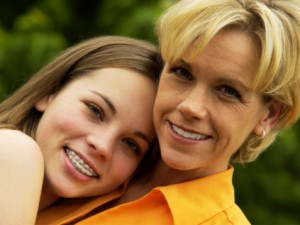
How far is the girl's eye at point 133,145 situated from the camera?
3799 millimetres

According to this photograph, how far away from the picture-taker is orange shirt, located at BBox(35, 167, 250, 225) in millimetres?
3580

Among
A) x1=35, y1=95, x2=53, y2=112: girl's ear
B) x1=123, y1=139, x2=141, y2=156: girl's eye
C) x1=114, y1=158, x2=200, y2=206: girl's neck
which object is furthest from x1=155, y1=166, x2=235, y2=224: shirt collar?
x1=35, y1=95, x2=53, y2=112: girl's ear

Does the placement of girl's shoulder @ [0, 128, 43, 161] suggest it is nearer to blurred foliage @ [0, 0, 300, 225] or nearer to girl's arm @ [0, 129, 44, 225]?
girl's arm @ [0, 129, 44, 225]

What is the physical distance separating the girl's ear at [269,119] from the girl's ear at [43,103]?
2.79 feet

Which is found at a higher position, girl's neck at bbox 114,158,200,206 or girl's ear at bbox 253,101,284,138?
girl's ear at bbox 253,101,284,138

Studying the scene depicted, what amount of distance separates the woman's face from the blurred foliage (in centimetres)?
205

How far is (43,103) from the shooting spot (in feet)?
12.9

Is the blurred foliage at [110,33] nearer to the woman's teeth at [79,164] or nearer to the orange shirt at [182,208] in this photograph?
the woman's teeth at [79,164]

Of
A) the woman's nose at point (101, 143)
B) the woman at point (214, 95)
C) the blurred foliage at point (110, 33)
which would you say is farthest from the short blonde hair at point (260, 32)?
the blurred foliage at point (110, 33)

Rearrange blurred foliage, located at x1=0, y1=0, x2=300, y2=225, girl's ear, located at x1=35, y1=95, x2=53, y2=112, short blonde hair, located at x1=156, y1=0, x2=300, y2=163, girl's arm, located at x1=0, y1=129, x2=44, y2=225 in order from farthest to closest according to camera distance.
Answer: blurred foliage, located at x1=0, y1=0, x2=300, y2=225 → girl's ear, located at x1=35, y1=95, x2=53, y2=112 → short blonde hair, located at x1=156, y1=0, x2=300, y2=163 → girl's arm, located at x1=0, y1=129, x2=44, y2=225

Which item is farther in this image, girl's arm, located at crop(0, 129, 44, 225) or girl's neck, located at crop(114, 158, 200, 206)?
girl's neck, located at crop(114, 158, 200, 206)

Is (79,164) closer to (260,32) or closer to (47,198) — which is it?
(47,198)

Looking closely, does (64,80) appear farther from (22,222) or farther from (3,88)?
(3,88)

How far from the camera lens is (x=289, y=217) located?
22.5 ft
